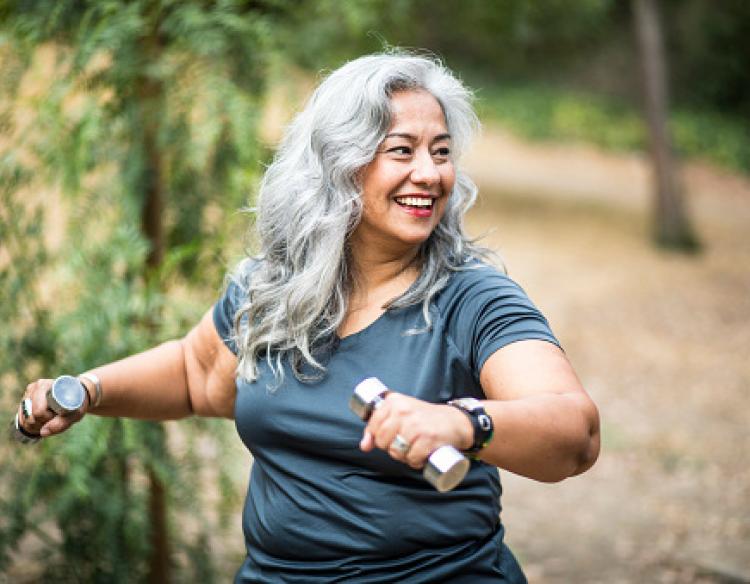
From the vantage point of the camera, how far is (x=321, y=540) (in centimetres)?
203

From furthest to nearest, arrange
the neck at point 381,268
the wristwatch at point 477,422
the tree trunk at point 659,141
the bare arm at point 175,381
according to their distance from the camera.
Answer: the tree trunk at point 659,141 < the bare arm at point 175,381 < the neck at point 381,268 < the wristwatch at point 477,422

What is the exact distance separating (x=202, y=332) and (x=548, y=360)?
106 cm

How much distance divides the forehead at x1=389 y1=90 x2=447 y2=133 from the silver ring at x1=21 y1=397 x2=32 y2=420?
3.45 feet

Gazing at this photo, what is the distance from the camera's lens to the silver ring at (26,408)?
6.87ft

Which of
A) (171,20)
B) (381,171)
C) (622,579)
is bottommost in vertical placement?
(622,579)

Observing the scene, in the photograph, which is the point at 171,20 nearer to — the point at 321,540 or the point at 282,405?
the point at 282,405

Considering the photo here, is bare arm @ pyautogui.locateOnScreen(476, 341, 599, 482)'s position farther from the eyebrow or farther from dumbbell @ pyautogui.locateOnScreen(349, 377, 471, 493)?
the eyebrow

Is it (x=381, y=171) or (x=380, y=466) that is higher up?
(x=381, y=171)

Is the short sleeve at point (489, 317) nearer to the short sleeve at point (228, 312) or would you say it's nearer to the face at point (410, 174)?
the face at point (410, 174)

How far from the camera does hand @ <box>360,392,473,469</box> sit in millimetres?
1504

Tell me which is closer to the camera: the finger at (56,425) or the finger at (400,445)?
the finger at (400,445)

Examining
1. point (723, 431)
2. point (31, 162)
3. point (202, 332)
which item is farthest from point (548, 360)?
point (723, 431)

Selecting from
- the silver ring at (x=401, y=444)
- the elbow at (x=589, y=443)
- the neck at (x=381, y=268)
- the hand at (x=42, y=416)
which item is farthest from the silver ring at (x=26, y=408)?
the elbow at (x=589, y=443)

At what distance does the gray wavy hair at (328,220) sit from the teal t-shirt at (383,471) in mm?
56
